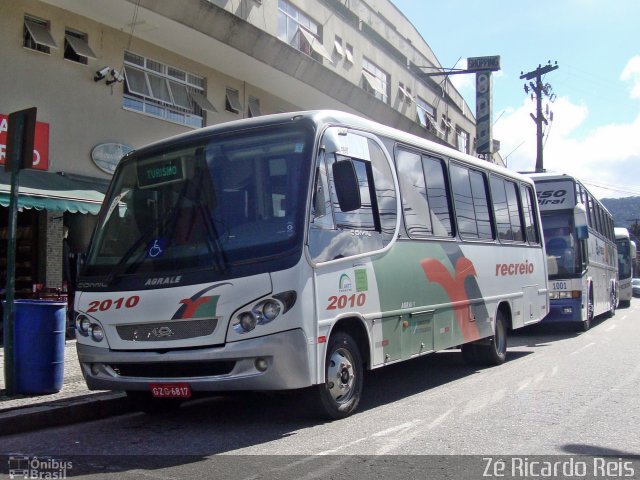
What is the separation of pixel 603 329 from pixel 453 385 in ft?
34.2

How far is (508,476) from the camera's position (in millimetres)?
4793

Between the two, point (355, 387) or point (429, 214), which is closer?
point (355, 387)

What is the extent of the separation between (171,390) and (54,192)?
8.00 m

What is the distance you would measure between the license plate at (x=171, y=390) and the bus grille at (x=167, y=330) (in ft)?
1.33

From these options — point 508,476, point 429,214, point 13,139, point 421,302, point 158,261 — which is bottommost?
point 508,476

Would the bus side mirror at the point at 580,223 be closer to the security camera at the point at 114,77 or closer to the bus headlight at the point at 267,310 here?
the security camera at the point at 114,77

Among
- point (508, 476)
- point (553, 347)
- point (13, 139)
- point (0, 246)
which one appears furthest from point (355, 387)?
point (0, 246)

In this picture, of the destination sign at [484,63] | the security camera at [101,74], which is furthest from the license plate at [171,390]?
the destination sign at [484,63]

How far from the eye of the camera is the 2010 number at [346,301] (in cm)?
638

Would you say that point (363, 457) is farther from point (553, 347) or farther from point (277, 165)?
point (553, 347)

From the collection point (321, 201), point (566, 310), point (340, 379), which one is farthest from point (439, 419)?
point (566, 310)

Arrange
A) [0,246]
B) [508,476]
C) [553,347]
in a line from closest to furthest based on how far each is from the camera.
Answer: [508,476] < [553,347] < [0,246]

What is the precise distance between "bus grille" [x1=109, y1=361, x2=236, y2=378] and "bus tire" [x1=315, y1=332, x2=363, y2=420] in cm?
95

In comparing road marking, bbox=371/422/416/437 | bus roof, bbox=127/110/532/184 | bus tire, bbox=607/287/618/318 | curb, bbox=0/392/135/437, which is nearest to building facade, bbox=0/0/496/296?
curb, bbox=0/392/135/437
